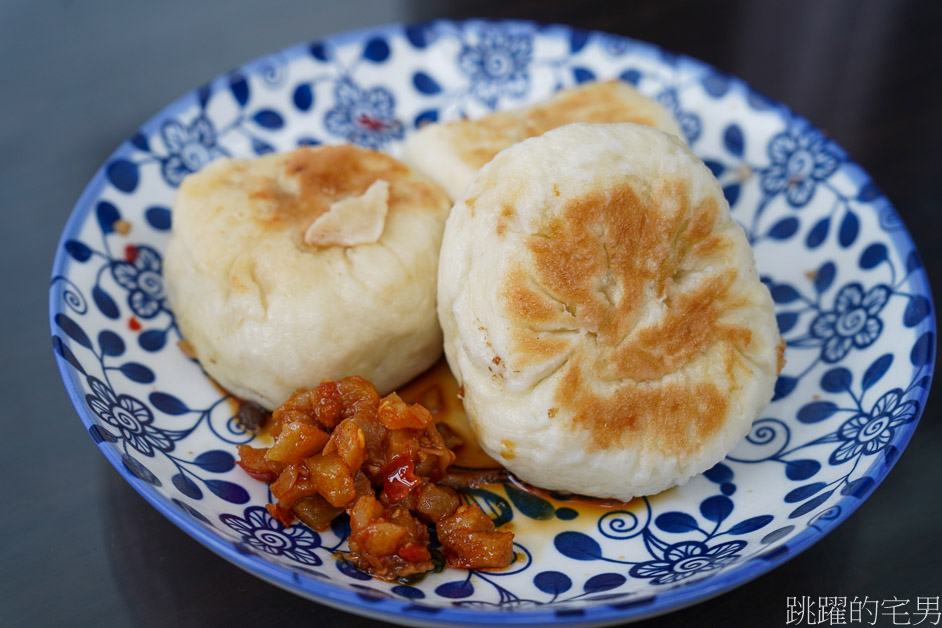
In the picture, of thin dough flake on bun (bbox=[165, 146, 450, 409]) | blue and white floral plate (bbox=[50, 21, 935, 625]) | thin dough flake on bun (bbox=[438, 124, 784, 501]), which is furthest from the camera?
thin dough flake on bun (bbox=[165, 146, 450, 409])

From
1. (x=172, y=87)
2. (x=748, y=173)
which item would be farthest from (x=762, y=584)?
(x=172, y=87)

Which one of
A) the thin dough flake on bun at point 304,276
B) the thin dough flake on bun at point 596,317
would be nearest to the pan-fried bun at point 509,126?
the thin dough flake on bun at point 304,276

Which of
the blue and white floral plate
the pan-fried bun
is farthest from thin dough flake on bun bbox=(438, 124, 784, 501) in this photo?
the pan-fried bun

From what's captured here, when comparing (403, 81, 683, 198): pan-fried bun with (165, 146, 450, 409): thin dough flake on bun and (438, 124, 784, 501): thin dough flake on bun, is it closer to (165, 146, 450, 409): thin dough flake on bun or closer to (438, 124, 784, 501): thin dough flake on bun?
(165, 146, 450, 409): thin dough flake on bun

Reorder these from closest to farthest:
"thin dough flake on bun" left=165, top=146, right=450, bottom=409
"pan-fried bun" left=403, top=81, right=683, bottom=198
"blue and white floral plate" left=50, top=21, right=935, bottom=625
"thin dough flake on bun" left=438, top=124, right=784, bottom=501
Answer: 1. "blue and white floral plate" left=50, top=21, right=935, bottom=625
2. "thin dough flake on bun" left=438, top=124, right=784, bottom=501
3. "thin dough flake on bun" left=165, top=146, right=450, bottom=409
4. "pan-fried bun" left=403, top=81, right=683, bottom=198

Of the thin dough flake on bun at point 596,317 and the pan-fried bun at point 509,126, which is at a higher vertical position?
the pan-fried bun at point 509,126

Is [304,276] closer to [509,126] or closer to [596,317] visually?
[596,317]

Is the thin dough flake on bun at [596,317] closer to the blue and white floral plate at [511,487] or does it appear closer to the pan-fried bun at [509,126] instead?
the blue and white floral plate at [511,487]
